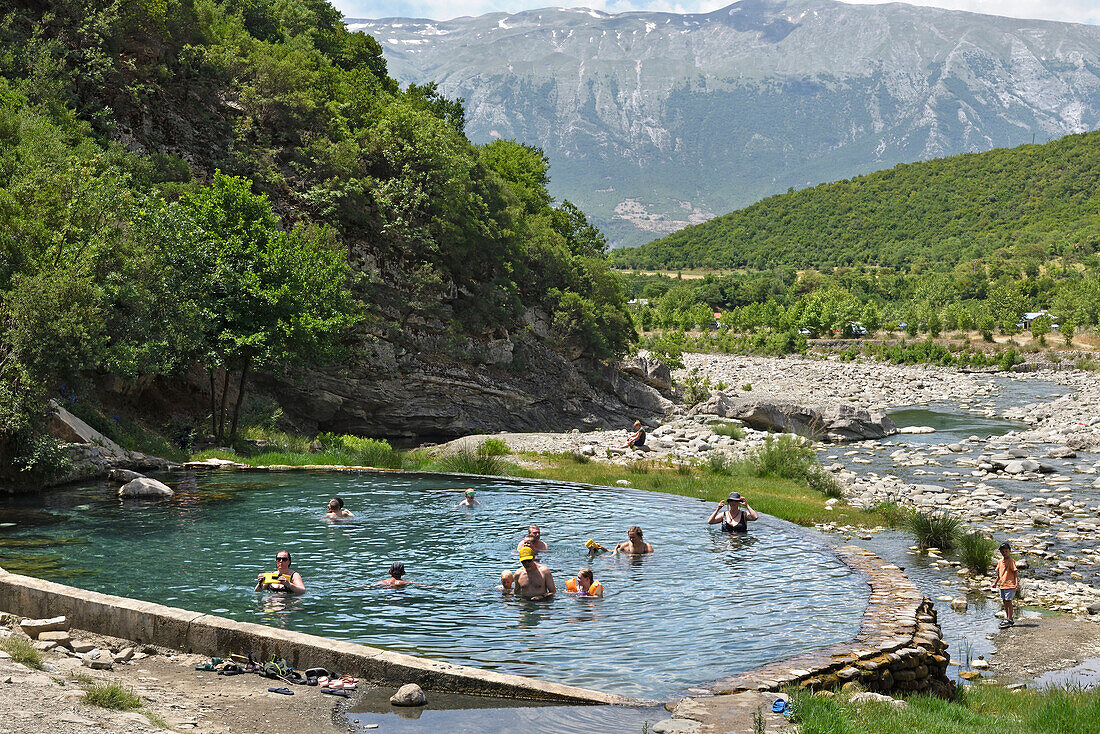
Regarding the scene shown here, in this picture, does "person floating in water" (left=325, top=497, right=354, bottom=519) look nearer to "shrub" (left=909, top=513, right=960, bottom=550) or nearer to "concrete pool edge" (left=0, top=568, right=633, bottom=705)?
"concrete pool edge" (left=0, top=568, right=633, bottom=705)

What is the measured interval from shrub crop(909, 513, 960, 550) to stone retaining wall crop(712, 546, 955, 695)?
8.20 metres

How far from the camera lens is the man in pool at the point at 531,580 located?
15.3 m

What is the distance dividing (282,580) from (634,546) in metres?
7.76

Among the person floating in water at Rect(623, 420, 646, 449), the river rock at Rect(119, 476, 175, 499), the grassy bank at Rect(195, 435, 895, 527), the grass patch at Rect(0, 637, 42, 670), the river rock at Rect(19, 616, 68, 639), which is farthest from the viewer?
the person floating in water at Rect(623, 420, 646, 449)

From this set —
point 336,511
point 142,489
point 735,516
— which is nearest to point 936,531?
point 735,516

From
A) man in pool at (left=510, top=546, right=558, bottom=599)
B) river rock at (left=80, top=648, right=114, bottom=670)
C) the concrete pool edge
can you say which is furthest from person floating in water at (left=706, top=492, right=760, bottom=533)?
river rock at (left=80, top=648, right=114, bottom=670)

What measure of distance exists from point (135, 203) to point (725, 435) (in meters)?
28.8

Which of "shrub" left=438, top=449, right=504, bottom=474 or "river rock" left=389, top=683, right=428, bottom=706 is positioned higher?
"river rock" left=389, top=683, right=428, bottom=706

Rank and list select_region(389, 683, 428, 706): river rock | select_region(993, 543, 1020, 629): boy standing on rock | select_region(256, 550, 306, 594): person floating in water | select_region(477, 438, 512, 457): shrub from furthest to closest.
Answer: select_region(477, 438, 512, 457): shrub, select_region(993, 543, 1020, 629): boy standing on rock, select_region(256, 550, 306, 594): person floating in water, select_region(389, 683, 428, 706): river rock

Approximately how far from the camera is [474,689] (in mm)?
10156

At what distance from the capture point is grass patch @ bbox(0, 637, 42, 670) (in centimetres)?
895

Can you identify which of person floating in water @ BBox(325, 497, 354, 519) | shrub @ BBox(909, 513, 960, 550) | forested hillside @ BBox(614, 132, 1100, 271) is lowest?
shrub @ BBox(909, 513, 960, 550)

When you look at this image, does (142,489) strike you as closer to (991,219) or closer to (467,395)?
(467,395)

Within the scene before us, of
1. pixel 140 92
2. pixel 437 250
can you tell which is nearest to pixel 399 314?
pixel 437 250
